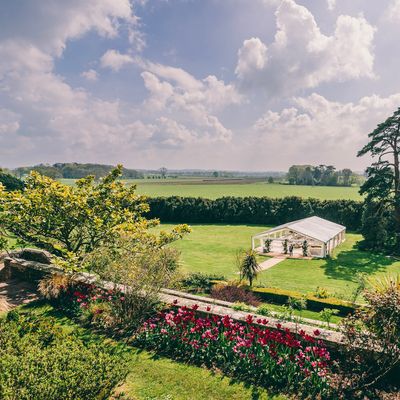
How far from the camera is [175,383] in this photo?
21.5ft

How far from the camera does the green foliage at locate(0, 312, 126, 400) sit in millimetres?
5465

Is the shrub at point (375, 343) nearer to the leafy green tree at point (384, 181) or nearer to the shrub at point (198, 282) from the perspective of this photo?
the shrub at point (198, 282)

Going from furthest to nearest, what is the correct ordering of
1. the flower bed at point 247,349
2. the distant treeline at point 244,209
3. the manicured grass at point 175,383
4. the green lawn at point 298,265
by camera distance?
the distant treeline at point 244,209, the green lawn at point 298,265, the flower bed at point 247,349, the manicured grass at point 175,383

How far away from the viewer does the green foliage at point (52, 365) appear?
5465 millimetres

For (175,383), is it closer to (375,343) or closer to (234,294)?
(375,343)

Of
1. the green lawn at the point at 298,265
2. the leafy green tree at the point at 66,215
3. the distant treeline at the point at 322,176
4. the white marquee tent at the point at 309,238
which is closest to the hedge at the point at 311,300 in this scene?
the green lawn at the point at 298,265

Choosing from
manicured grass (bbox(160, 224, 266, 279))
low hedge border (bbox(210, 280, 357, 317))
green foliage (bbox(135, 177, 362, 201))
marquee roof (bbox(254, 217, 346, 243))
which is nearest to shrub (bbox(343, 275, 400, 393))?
low hedge border (bbox(210, 280, 357, 317))

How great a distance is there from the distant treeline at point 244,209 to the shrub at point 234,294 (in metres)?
30.9

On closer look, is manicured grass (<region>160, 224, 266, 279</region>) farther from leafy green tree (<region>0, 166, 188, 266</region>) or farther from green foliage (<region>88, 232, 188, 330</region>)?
green foliage (<region>88, 232, 188, 330</region>)

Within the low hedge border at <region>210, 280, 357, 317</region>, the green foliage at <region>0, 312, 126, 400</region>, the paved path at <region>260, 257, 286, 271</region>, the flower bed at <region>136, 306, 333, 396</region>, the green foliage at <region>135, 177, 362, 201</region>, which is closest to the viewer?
the green foliage at <region>0, 312, 126, 400</region>

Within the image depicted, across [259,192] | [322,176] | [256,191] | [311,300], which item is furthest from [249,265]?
[322,176]

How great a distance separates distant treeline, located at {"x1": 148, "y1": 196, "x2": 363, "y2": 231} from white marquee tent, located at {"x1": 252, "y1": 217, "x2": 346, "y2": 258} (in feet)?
35.7

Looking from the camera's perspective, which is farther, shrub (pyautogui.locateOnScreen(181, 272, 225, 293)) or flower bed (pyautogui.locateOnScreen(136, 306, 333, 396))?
shrub (pyautogui.locateOnScreen(181, 272, 225, 293))

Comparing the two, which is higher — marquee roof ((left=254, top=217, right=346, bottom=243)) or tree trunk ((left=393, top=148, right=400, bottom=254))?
tree trunk ((left=393, top=148, right=400, bottom=254))
